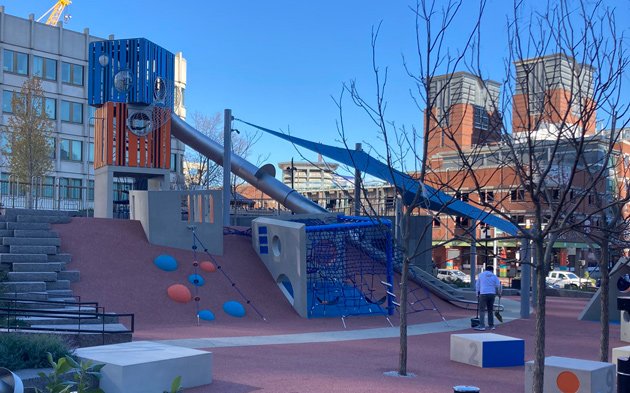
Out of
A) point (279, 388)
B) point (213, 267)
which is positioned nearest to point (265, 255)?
point (213, 267)

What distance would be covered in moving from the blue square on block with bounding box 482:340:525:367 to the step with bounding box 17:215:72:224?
14489 millimetres

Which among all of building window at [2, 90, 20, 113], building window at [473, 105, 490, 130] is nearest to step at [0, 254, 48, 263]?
building window at [473, 105, 490, 130]

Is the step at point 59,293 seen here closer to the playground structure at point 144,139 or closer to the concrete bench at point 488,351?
the playground structure at point 144,139

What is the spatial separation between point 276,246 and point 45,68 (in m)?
45.0

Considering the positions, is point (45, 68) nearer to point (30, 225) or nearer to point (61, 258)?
point (30, 225)

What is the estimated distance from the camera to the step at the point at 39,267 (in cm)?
1802

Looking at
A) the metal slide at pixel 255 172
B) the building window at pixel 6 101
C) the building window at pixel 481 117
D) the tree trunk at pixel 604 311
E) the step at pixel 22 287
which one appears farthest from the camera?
the building window at pixel 6 101

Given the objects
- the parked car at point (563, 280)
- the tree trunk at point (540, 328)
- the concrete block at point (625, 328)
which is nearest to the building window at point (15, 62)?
the parked car at point (563, 280)

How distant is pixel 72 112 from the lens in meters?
61.5

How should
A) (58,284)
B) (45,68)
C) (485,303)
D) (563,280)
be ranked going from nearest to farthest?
(58,284) < (485,303) < (563,280) < (45,68)

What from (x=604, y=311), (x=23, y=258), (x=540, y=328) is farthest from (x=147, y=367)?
(x=23, y=258)

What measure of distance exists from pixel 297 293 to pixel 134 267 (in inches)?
183

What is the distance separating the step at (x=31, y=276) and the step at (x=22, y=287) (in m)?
0.34

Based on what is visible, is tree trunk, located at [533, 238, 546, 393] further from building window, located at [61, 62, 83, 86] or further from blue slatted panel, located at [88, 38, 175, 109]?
building window, located at [61, 62, 83, 86]
